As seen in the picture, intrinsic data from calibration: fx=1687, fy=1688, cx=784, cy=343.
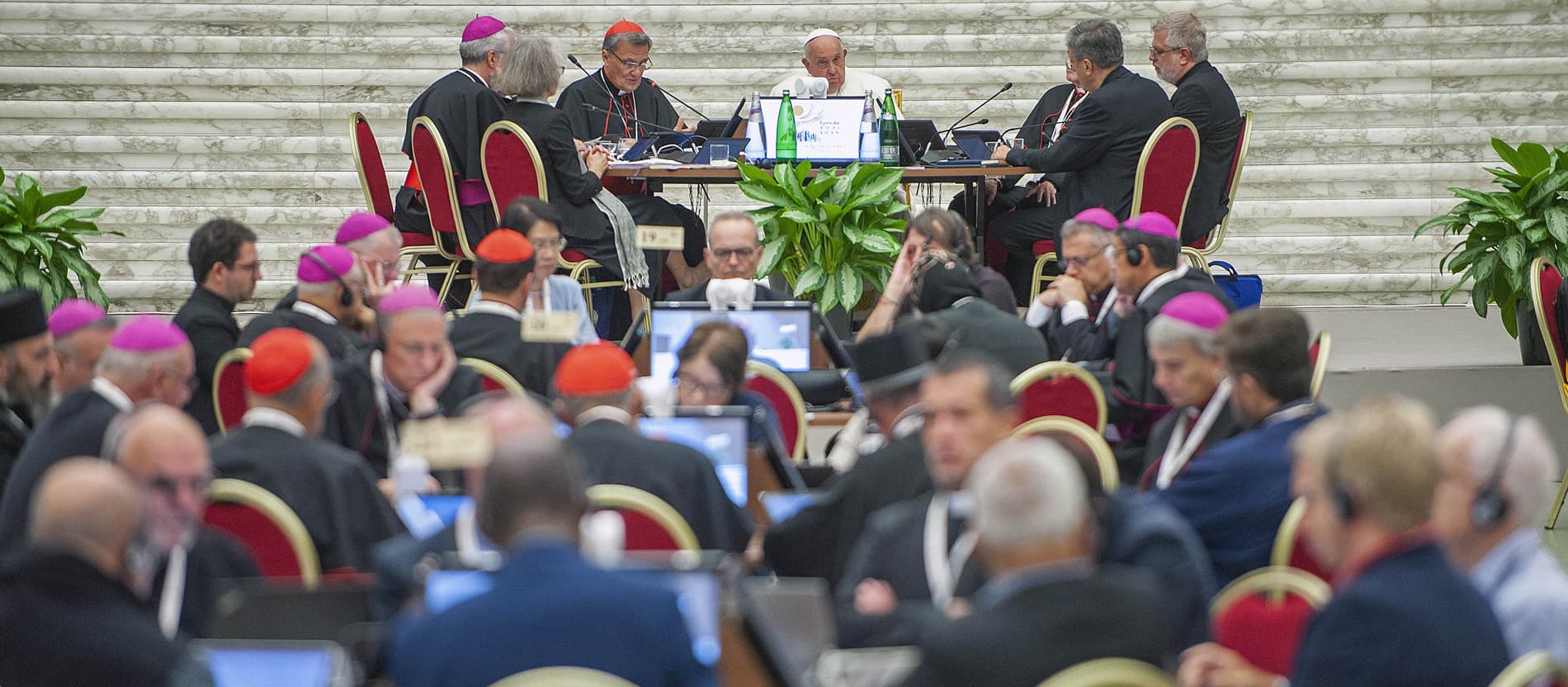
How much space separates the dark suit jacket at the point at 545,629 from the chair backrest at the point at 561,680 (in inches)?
3.7

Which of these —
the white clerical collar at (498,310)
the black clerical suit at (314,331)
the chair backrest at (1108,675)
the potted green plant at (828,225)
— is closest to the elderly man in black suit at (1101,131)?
the potted green plant at (828,225)

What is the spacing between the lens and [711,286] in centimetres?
568

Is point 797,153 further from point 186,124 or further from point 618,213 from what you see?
point 186,124

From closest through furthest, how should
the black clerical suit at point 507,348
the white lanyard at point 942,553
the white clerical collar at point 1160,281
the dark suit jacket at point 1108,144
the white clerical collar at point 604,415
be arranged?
the white lanyard at point 942,553 < the white clerical collar at point 604,415 < the black clerical suit at point 507,348 < the white clerical collar at point 1160,281 < the dark suit jacket at point 1108,144

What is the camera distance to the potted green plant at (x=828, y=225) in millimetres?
6934

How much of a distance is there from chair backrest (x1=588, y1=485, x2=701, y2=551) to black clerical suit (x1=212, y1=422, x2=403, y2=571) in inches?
21.8

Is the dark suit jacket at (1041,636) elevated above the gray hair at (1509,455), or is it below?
below

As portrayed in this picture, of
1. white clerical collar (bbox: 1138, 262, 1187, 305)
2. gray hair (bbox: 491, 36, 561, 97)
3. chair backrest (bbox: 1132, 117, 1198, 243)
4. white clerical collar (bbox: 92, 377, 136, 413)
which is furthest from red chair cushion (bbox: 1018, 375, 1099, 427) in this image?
gray hair (bbox: 491, 36, 561, 97)

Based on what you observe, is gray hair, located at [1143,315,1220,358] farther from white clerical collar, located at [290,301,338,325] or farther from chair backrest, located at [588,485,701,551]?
white clerical collar, located at [290,301,338,325]

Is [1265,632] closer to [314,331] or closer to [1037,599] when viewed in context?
[1037,599]

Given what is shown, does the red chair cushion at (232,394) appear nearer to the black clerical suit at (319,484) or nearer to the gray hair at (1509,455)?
the black clerical suit at (319,484)

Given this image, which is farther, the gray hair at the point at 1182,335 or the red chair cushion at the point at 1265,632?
the gray hair at the point at 1182,335

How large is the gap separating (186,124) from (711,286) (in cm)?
620

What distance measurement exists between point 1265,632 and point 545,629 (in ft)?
3.37
